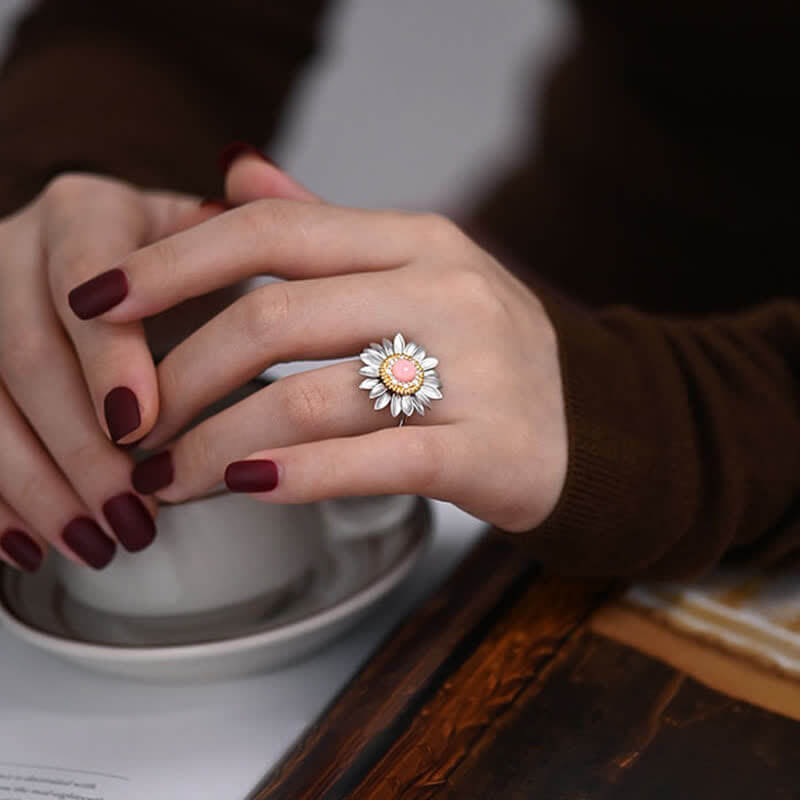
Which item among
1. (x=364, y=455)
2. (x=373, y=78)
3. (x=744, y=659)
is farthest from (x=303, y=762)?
(x=373, y=78)

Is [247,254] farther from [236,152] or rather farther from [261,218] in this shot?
[236,152]

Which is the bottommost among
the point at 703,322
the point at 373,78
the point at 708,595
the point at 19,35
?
the point at 373,78

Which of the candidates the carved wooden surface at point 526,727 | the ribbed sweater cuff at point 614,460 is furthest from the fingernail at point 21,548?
the ribbed sweater cuff at point 614,460

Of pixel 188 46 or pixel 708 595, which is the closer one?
pixel 708 595

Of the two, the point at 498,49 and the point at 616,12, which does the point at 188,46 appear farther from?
the point at 498,49

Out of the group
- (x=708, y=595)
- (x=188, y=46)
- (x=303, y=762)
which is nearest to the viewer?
(x=303, y=762)

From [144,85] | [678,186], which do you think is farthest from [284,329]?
[678,186]

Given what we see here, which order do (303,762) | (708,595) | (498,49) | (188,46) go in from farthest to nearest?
1. (498,49)
2. (188,46)
3. (708,595)
4. (303,762)

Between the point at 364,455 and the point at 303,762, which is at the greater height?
the point at 364,455
